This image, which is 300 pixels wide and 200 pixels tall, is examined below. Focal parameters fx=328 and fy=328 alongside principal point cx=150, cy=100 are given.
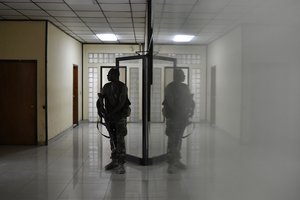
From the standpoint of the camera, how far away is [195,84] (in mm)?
549

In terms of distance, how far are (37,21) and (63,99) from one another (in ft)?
8.37

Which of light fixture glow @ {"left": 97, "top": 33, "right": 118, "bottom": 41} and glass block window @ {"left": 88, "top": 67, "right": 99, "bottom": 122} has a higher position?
light fixture glow @ {"left": 97, "top": 33, "right": 118, "bottom": 41}

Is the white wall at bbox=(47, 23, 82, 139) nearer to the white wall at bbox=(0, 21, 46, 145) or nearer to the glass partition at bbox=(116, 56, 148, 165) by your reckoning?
the white wall at bbox=(0, 21, 46, 145)

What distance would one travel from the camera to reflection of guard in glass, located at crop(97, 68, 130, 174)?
17.9ft

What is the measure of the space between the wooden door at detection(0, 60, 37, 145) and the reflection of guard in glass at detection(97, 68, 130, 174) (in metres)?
3.18

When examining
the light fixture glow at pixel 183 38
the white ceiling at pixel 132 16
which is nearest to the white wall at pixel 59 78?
the white ceiling at pixel 132 16

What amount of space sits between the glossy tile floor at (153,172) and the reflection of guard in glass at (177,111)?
34mm

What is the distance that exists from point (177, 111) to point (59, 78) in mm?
8817

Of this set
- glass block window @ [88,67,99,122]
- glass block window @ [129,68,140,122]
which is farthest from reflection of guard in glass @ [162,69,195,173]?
glass block window @ [88,67,99,122]

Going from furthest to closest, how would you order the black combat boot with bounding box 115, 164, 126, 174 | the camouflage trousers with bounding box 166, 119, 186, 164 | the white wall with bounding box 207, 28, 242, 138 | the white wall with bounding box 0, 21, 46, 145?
the white wall with bounding box 0, 21, 46, 145 → the black combat boot with bounding box 115, 164, 126, 174 → the camouflage trousers with bounding box 166, 119, 186, 164 → the white wall with bounding box 207, 28, 242, 138

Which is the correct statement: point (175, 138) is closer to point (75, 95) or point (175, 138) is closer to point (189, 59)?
point (189, 59)

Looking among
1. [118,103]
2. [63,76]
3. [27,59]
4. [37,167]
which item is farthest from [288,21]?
[63,76]

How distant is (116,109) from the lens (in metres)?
5.40

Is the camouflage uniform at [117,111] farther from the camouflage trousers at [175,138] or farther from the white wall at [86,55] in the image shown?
the white wall at [86,55]
